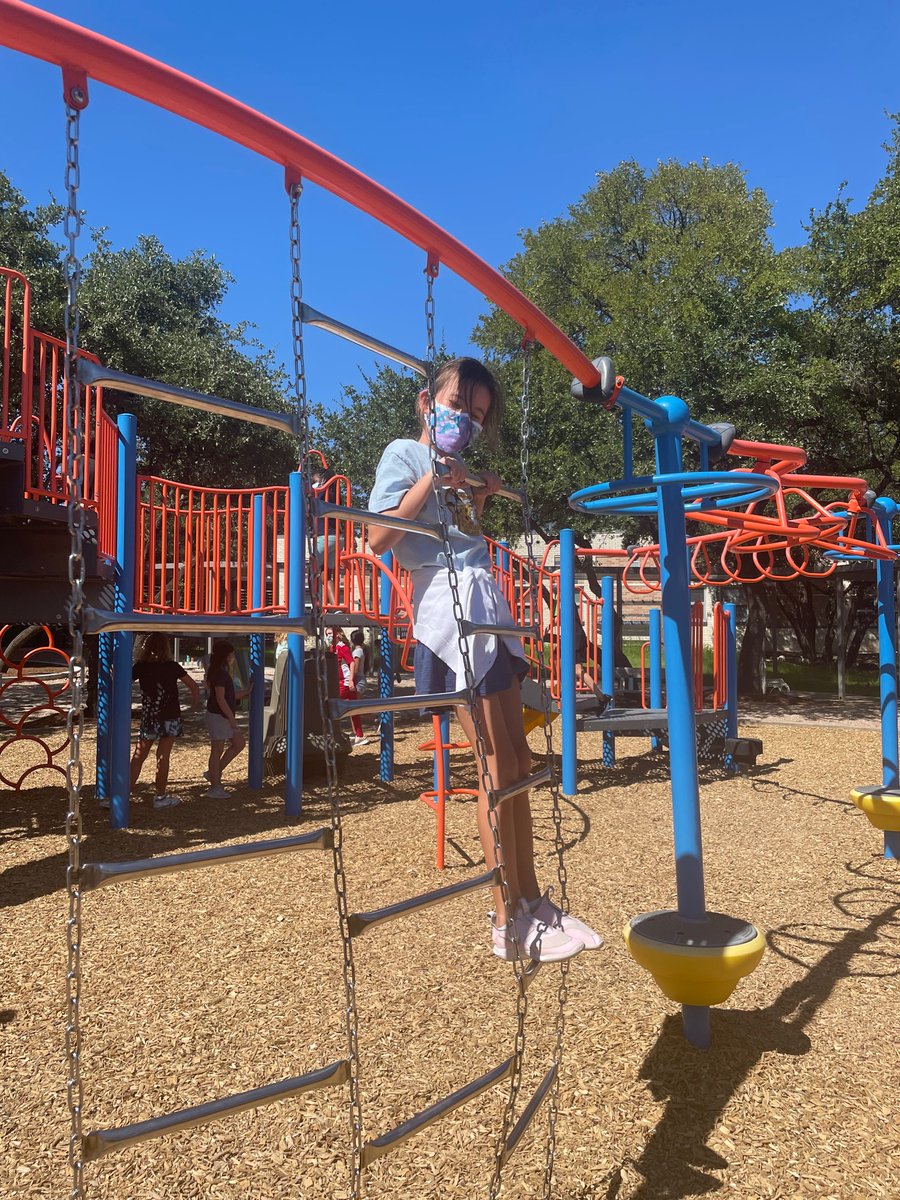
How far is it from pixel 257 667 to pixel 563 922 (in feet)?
14.7

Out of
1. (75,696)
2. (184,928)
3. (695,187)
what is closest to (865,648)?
(695,187)

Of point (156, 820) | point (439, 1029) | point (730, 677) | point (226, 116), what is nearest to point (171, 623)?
point (226, 116)

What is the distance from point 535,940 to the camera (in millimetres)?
1996

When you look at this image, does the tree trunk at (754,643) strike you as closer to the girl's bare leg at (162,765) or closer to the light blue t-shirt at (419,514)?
the girl's bare leg at (162,765)

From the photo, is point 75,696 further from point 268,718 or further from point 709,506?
point 268,718

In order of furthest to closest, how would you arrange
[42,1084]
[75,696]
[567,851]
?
1. [567,851]
2. [42,1084]
3. [75,696]

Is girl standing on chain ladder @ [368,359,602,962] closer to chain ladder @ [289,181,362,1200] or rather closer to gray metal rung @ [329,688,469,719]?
gray metal rung @ [329,688,469,719]

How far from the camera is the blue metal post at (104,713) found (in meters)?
5.54

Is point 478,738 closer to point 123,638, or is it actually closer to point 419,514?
point 419,514

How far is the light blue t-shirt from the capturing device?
2.06 meters

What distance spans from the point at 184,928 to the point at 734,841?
3099 mm

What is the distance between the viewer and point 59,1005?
288cm

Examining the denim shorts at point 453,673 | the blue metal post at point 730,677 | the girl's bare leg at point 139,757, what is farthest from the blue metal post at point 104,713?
the blue metal post at point 730,677

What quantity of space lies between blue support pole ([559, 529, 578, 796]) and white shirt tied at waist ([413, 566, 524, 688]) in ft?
14.8
